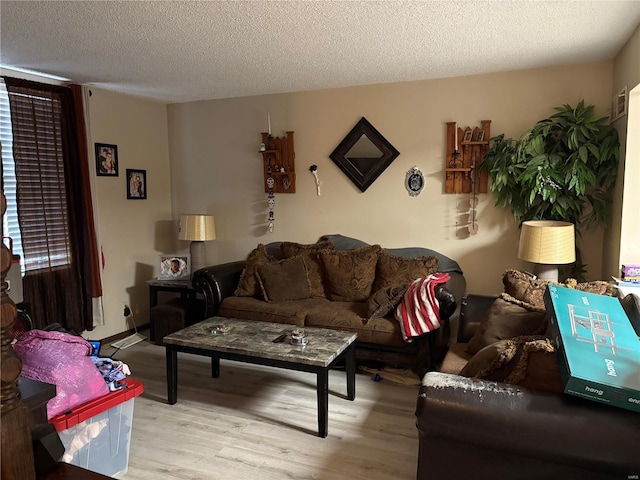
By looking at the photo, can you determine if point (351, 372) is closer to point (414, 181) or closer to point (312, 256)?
point (312, 256)

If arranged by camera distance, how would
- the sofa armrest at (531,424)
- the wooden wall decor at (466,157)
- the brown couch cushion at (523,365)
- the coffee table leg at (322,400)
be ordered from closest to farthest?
the sofa armrest at (531,424), the brown couch cushion at (523,365), the coffee table leg at (322,400), the wooden wall decor at (466,157)

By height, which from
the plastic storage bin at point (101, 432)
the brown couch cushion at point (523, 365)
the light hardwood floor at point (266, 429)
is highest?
the brown couch cushion at point (523, 365)

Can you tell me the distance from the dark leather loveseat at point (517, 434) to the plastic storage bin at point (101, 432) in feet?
4.79

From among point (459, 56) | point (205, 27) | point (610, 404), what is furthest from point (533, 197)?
point (205, 27)

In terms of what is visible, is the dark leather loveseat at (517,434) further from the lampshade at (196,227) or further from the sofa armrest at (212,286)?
the lampshade at (196,227)

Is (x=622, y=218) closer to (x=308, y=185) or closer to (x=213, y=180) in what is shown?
(x=308, y=185)

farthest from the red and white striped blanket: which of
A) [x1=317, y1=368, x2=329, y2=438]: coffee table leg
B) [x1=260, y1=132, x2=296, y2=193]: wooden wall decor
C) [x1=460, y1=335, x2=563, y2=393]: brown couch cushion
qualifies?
[x1=260, y1=132, x2=296, y2=193]: wooden wall decor

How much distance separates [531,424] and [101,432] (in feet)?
6.24

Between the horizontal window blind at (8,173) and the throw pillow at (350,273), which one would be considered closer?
the horizontal window blind at (8,173)

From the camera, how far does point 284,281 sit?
4098mm

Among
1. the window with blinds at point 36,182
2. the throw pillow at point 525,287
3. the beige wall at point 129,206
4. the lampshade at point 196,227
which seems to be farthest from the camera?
the lampshade at point 196,227

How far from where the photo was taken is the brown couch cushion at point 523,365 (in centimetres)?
168

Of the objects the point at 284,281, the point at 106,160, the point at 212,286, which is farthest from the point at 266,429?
the point at 106,160

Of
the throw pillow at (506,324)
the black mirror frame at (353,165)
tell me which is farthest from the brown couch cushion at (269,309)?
the throw pillow at (506,324)
